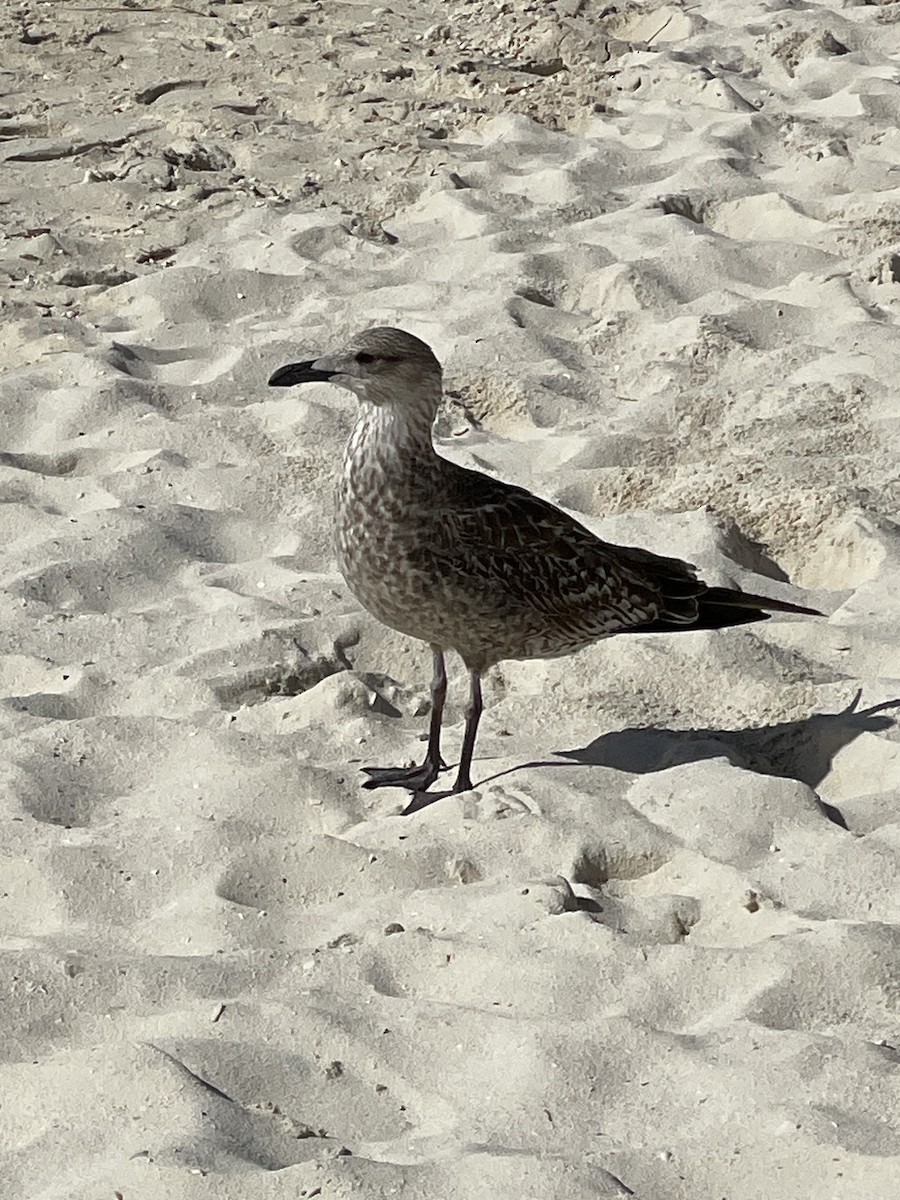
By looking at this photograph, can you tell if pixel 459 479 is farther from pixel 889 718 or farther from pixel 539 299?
pixel 539 299

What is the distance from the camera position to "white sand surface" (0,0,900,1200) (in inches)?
124

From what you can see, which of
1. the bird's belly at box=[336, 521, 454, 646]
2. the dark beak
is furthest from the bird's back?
the dark beak

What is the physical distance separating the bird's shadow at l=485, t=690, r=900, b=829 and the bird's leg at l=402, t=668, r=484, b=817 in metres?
0.09

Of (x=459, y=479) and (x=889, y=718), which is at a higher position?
(x=459, y=479)

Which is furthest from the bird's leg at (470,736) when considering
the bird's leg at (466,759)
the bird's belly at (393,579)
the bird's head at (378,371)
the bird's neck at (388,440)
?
the bird's head at (378,371)

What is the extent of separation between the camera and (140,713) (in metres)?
4.54

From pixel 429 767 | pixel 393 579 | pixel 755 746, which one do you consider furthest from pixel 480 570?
pixel 755 746

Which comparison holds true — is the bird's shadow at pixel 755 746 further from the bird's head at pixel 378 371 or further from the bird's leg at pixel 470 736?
the bird's head at pixel 378 371

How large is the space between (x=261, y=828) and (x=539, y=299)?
3.14 metres

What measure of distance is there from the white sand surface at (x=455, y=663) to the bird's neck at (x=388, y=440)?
0.61m

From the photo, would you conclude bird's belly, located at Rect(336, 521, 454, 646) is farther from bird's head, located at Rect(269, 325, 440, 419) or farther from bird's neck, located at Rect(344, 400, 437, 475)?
bird's head, located at Rect(269, 325, 440, 419)

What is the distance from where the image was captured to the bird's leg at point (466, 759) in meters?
4.21

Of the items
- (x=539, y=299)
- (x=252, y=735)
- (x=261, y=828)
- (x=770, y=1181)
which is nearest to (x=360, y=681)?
(x=252, y=735)

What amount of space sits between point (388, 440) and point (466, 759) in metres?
0.74
